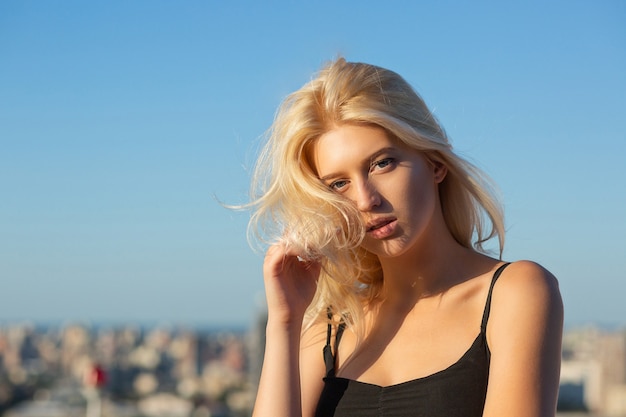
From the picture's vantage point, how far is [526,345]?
1.69 meters

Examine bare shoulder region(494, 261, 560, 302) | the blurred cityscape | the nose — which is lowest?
bare shoulder region(494, 261, 560, 302)

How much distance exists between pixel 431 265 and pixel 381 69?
0.46 m

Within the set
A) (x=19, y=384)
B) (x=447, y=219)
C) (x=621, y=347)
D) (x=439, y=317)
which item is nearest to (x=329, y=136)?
(x=447, y=219)

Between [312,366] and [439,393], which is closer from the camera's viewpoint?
[439,393]

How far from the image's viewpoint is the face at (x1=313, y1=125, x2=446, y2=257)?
1.87 meters

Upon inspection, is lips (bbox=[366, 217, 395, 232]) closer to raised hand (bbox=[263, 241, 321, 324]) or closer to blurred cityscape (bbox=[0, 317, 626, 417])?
raised hand (bbox=[263, 241, 321, 324])

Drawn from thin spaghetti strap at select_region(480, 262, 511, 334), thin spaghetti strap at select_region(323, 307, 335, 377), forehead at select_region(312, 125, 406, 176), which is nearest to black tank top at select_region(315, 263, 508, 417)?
thin spaghetti strap at select_region(480, 262, 511, 334)

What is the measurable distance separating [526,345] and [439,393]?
0.23 meters

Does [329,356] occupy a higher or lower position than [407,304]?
lower

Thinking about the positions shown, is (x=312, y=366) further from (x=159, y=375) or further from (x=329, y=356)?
(x=159, y=375)

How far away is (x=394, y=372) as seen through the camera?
1952 millimetres

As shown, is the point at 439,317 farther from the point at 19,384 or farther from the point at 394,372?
the point at 19,384

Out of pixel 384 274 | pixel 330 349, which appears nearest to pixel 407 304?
pixel 384 274

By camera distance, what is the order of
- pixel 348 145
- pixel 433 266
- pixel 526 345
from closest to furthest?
1. pixel 526 345
2. pixel 348 145
3. pixel 433 266
